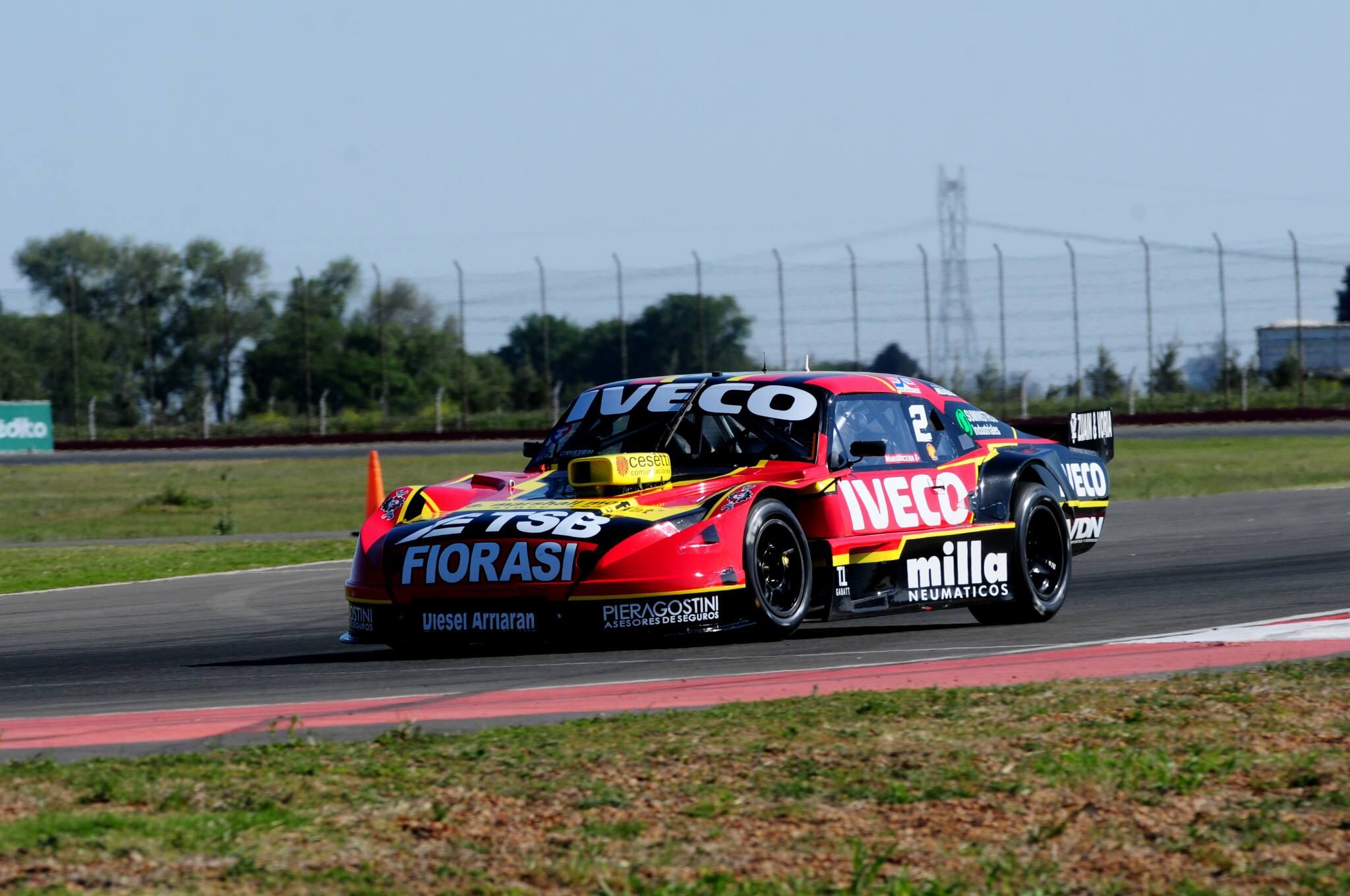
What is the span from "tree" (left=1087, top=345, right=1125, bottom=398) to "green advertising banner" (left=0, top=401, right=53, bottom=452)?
26.2m

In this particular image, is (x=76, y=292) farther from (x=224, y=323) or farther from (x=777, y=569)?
(x=777, y=569)

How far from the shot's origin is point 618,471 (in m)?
8.93

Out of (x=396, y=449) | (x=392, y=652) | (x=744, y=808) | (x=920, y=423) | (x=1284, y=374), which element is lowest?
(x=392, y=652)

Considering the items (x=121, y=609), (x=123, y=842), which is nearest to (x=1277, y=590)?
(x=121, y=609)

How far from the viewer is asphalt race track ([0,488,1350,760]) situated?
788 centimetres

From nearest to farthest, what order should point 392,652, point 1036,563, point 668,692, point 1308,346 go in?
point 668,692 → point 392,652 → point 1036,563 → point 1308,346

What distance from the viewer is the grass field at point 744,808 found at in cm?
397

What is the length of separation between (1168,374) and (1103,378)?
2055 mm

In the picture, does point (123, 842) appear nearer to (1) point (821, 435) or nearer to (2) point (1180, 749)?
(2) point (1180, 749)

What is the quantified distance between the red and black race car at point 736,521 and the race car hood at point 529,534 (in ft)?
0.03

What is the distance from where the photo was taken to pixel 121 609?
40.1 ft

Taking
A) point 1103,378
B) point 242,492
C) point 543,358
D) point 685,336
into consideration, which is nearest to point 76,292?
point 543,358

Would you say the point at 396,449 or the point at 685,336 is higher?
the point at 685,336

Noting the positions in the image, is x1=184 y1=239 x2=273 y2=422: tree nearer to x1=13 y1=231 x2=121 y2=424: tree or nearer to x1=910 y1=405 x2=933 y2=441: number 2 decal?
x1=13 y1=231 x2=121 y2=424: tree
